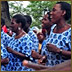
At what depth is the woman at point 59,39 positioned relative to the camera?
2.23 m

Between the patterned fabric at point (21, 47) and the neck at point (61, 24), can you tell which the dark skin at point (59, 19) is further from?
the patterned fabric at point (21, 47)

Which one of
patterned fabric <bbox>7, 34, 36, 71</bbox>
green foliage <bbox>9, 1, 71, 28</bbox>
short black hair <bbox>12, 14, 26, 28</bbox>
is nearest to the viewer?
patterned fabric <bbox>7, 34, 36, 71</bbox>

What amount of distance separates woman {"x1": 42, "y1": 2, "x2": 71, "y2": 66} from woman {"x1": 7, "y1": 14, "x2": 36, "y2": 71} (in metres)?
0.69

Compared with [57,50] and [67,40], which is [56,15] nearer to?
[67,40]

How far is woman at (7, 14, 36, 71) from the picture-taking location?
3040mm

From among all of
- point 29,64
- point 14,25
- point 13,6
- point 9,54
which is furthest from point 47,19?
point 13,6

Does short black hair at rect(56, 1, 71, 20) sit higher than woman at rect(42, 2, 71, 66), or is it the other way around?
short black hair at rect(56, 1, 71, 20)

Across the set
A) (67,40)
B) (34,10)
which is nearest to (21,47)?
(67,40)

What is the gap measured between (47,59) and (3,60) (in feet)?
2.46

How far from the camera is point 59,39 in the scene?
232 centimetres

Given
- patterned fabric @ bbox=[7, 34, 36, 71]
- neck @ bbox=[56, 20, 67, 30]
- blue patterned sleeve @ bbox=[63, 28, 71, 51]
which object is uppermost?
neck @ bbox=[56, 20, 67, 30]

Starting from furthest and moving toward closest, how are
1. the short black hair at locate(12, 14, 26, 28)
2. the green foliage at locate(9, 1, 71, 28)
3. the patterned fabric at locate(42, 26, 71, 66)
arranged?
the green foliage at locate(9, 1, 71, 28) < the short black hair at locate(12, 14, 26, 28) < the patterned fabric at locate(42, 26, 71, 66)

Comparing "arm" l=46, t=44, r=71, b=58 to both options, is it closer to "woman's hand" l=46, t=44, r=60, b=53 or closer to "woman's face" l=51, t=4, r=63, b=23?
"woman's hand" l=46, t=44, r=60, b=53

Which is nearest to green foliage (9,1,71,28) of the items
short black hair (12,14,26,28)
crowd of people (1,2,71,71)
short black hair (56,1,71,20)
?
short black hair (12,14,26,28)
